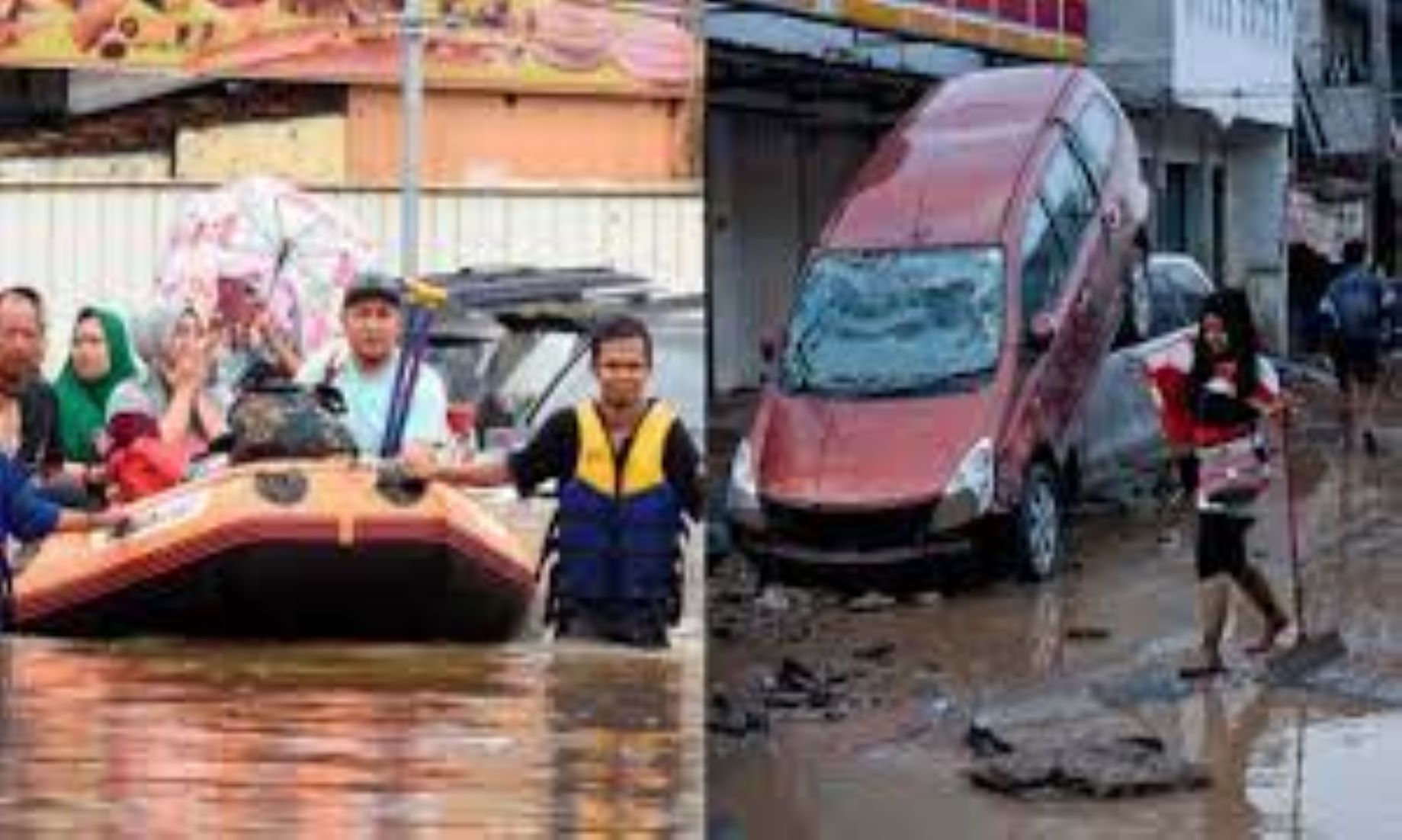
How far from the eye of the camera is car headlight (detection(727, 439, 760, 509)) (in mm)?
15375

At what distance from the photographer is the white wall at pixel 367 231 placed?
18.0m

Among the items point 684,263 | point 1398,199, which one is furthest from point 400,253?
point 1398,199

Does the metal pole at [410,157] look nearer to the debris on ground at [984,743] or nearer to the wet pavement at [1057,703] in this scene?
the wet pavement at [1057,703]

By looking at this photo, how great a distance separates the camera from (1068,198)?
699 inches

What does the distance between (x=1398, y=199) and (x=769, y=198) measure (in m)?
21.1

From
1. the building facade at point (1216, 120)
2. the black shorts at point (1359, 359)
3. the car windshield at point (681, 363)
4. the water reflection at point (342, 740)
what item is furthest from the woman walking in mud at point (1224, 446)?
the building facade at point (1216, 120)

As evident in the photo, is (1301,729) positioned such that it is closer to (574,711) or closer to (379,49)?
(574,711)

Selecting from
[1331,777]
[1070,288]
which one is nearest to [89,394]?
[1331,777]

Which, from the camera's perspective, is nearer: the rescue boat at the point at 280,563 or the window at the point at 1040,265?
the rescue boat at the point at 280,563

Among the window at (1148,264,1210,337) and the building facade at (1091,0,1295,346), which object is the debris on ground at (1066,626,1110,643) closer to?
the window at (1148,264,1210,337)

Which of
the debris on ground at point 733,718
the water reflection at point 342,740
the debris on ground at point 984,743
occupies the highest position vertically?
the water reflection at point 342,740

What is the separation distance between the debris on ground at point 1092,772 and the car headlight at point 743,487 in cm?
518

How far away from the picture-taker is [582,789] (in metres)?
6.30

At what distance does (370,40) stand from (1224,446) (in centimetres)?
1147
